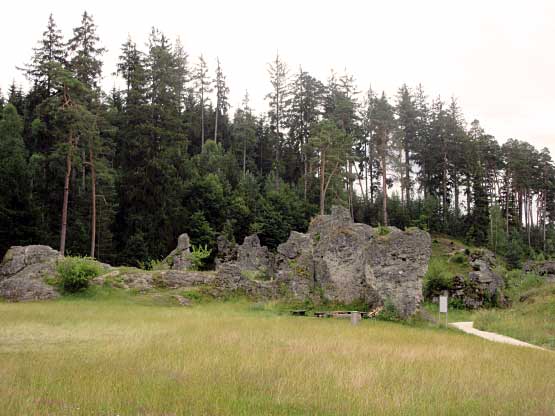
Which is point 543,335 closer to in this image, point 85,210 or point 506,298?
point 506,298

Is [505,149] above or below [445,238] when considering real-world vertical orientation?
above

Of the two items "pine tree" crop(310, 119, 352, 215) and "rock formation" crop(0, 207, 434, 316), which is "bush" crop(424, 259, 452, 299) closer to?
"rock formation" crop(0, 207, 434, 316)

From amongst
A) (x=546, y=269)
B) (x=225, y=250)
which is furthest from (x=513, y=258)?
(x=225, y=250)

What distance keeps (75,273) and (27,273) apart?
127 inches

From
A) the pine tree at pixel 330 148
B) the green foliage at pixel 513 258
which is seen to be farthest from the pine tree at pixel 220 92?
the green foliage at pixel 513 258

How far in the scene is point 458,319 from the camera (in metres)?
22.3

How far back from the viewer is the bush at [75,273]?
23.1 meters

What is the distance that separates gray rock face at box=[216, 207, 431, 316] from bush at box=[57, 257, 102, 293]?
20.6 ft

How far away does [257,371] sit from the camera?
27.5 ft

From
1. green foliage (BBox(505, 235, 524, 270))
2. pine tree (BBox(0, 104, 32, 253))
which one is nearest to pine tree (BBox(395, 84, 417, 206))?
green foliage (BBox(505, 235, 524, 270))

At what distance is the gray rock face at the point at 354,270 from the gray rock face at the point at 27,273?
27.9 feet

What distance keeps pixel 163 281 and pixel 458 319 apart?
14330 mm

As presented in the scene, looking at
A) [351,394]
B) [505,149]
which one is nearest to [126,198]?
[351,394]

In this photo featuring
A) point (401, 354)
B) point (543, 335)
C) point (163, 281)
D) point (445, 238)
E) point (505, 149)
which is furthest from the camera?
point (505, 149)
